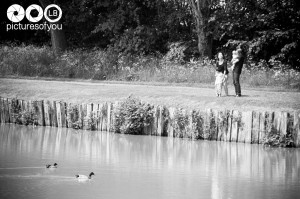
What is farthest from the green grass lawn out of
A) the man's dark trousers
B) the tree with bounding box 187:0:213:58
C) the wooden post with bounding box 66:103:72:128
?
the tree with bounding box 187:0:213:58

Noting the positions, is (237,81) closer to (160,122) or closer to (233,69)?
(233,69)

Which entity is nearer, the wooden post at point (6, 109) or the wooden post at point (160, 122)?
the wooden post at point (160, 122)

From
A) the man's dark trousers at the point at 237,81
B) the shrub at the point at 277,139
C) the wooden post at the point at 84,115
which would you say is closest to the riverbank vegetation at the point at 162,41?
the man's dark trousers at the point at 237,81

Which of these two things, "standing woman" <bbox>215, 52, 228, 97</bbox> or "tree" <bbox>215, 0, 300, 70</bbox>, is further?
"tree" <bbox>215, 0, 300, 70</bbox>

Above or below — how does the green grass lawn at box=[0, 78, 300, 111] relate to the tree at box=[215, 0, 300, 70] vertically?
below

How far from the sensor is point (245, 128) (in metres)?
22.3

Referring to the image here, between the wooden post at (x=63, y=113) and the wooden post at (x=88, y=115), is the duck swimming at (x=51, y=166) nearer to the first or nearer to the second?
Result: the wooden post at (x=88, y=115)

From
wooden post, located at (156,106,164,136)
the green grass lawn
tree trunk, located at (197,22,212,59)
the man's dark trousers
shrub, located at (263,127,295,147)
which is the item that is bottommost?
shrub, located at (263,127,295,147)

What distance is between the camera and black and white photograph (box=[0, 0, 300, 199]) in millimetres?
17125

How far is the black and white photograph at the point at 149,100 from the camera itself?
17.1 meters

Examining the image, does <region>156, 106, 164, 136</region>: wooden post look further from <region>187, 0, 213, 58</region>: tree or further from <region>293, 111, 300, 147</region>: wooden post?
<region>187, 0, 213, 58</region>: tree

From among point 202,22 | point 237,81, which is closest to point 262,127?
point 237,81

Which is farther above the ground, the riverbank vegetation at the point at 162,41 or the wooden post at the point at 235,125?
the riverbank vegetation at the point at 162,41

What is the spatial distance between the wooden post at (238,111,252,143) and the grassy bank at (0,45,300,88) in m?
8.67
